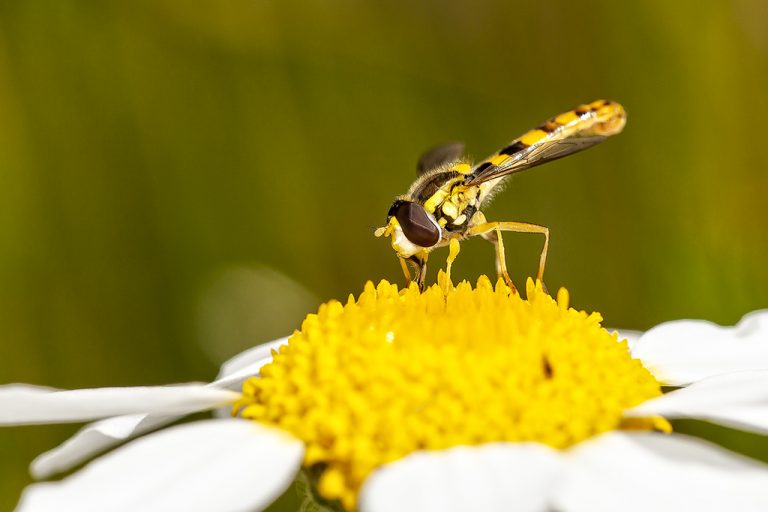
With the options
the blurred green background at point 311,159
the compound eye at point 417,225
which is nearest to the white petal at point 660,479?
the compound eye at point 417,225

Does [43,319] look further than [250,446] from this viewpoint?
Yes

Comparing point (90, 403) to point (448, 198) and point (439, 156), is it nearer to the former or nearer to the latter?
point (448, 198)

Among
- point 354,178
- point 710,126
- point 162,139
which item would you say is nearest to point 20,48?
point 162,139

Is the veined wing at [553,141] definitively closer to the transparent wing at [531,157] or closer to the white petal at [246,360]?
the transparent wing at [531,157]

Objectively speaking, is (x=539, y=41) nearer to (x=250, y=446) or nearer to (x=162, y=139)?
(x=162, y=139)

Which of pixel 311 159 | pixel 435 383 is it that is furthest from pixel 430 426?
pixel 311 159

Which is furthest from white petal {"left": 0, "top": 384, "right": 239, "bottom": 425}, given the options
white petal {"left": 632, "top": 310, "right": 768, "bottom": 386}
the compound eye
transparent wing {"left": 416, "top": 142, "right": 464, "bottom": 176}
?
transparent wing {"left": 416, "top": 142, "right": 464, "bottom": 176}

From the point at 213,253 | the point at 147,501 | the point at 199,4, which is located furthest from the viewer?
the point at 199,4
